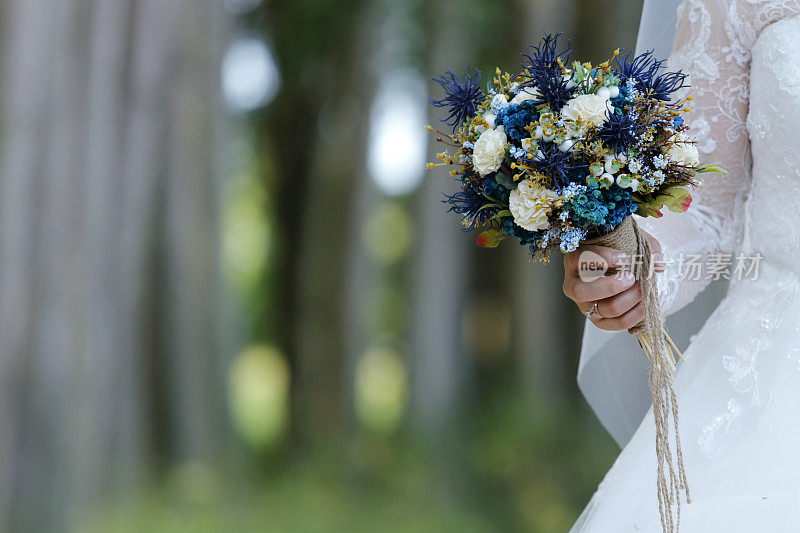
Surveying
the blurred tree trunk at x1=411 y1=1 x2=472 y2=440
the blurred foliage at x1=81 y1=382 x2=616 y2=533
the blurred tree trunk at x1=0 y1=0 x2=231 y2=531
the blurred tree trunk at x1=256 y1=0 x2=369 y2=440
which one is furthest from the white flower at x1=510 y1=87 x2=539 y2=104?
the blurred tree trunk at x1=256 y1=0 x2=369 y2=440

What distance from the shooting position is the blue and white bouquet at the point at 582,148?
2.19 ft

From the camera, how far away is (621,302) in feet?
2.53

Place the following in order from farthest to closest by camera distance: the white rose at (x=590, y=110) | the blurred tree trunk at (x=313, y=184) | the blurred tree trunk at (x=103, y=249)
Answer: the blurred tree trunk at (x=313, y=184), the blurred tree trunk at (x=103, y=249), the white rose at (x=590, y=110)

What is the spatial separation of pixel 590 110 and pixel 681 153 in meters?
0.11

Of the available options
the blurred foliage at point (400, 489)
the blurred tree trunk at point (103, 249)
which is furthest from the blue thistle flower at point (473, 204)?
the blurred foliage at point (400, 489)

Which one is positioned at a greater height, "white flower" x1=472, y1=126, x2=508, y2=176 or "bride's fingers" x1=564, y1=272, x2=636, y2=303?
"white flower" x1=472, y1=126, x2=508, y2=176

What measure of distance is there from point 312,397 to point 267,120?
1.98 metres

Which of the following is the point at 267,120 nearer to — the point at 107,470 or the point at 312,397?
the point at 312,397

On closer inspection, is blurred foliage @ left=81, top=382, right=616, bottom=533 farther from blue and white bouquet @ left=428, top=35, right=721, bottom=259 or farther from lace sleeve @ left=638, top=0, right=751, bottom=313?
blue and white bouquet @ left=428, top=35, right=721, bottom=259

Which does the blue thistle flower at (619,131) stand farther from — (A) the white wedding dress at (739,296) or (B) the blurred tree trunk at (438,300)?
(B) the blurred tree trunk at (438,300)

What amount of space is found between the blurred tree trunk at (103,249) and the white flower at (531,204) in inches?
118

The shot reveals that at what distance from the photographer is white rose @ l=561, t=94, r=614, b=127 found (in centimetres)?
65

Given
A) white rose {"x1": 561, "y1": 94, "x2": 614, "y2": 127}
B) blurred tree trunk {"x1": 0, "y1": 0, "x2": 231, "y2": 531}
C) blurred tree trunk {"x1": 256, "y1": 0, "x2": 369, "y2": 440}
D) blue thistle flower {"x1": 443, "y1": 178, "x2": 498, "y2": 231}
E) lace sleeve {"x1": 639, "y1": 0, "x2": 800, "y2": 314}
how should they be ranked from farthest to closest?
1. blurred tree trunk {"x1": 256, "y1": 0, "x2": 369, "y2": 440}
2. blurred tree trunk {"x1": 0, "y1": 0, "x2": 231, "y2": 531}
3. lace sleeve {"x1": 639, "y1": 0, "x2": 800, "y2": 314}
4. blue thistle flower {"x1": 443, "y1": 178, "x2": 498, "y2": 231}
5. white rose {"x1": 561, "y1": 94, "x2": 614, "y2": 127}

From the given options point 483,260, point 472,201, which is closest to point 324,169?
point 483,260
